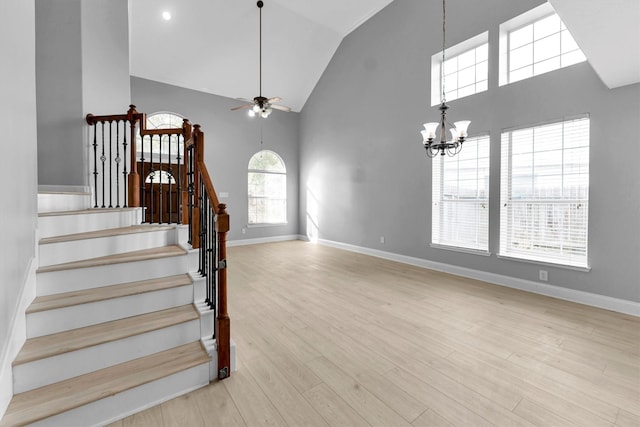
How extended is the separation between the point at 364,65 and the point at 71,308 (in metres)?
6.51

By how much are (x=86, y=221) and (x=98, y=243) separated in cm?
50

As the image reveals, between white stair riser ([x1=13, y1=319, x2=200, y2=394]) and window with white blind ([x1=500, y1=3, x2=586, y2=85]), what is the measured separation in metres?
4.97

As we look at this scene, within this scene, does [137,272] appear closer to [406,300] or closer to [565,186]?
[406,300]

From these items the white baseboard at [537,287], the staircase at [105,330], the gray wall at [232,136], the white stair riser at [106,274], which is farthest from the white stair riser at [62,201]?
the white baseboard at [537,287]

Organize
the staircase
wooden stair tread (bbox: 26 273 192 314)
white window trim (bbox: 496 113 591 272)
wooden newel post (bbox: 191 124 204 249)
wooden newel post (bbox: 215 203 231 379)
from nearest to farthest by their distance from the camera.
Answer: the staircase
wooden stair tread (bbox: 26 273 192 314)
wooden newel post (bbox: 215 203 231 379)
wooden newel post (bbox: 191 124 204 249)
white window trim (bbox: 496 113 591 272)

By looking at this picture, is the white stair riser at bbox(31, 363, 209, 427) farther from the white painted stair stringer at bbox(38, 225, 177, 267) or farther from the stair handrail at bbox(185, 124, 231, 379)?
the white painted stair stringer at bbox(38, 225, 177, 267)

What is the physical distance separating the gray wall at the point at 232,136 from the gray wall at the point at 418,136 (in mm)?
474

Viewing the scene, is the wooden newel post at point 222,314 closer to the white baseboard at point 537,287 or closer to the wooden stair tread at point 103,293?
the wooden stair tread at point 103,293

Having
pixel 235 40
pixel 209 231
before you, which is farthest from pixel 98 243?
pixel 235 40

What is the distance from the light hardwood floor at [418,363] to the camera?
162 centimetres

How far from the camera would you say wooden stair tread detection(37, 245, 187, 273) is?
197 centimetres

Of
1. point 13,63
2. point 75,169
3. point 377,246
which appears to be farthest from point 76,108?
point 377,246

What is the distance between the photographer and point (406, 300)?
3449mm

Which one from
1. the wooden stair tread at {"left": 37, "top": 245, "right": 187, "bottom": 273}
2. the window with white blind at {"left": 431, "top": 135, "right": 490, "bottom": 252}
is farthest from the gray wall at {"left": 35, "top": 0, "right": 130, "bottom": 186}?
the window with white blind at {"left": 431, "top": 135, "right": 490, "bottom": 252}
